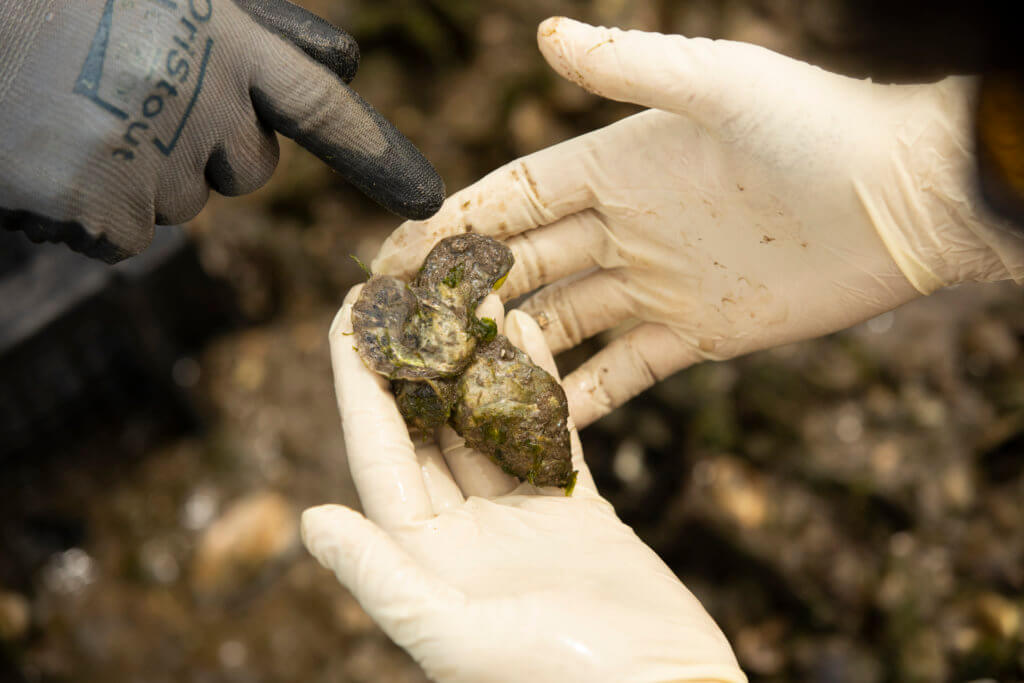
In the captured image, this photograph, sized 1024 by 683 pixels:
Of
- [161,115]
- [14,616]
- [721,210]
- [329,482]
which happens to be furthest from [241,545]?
[721,210]

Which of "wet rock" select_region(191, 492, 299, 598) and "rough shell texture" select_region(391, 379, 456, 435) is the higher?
"rough shell texture" select_region(391, 379, 456, 435)

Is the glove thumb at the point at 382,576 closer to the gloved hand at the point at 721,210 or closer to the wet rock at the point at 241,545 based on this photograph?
the gloved hand at the point at 721,210

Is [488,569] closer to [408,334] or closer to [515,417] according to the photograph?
[515,417]

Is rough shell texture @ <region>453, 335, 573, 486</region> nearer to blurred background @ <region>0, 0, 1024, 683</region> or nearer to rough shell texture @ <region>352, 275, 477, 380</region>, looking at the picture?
rough shell texture @ <region>352, 275, 477, 380</region>

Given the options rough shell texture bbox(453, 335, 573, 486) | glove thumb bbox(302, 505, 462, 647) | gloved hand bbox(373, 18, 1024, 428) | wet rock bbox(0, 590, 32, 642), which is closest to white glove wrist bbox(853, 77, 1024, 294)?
gloved hand bbox(373, 18, 1024, 428)

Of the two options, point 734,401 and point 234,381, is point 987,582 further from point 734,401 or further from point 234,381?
point 234,381

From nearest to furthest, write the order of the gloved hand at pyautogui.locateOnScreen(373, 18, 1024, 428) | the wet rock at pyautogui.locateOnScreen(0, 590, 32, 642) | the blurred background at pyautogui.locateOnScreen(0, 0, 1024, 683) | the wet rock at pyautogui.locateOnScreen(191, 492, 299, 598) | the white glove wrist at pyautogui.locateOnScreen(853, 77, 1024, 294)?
the white glove wrist at pyautogui.locateOnScreen(853, 77, 1024, 294) < the gloved hand at pyautogui.locateOnScreen(373, 18, 1024, 428) < the blurred background at pyautogui.locateOnScreen(0, 0, 1024, 683) < the wet rock at pyautogui.locateOnScreen(0, 590, 32, 642) < the wet rock at pyautogui.locateOnScreen(191, 492, 299, 598)

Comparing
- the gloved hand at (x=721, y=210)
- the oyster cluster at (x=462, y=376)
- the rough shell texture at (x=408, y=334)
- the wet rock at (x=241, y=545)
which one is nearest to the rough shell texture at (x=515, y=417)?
the oyster cluster at (x=462, y=376)

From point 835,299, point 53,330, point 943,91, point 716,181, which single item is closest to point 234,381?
point 53,330
